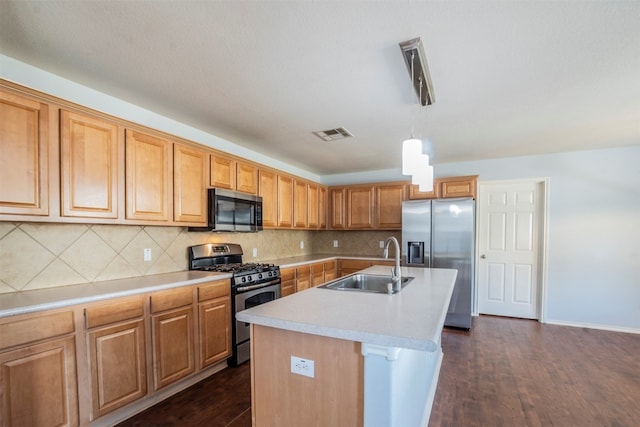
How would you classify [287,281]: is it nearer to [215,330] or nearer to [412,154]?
[215,330]

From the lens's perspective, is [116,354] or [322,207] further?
[322,207]

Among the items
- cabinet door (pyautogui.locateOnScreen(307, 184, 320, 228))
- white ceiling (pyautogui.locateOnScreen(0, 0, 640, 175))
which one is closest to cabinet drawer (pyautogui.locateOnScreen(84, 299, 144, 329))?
white ceiling (pyautogui.locateOnScreen(0, 0, 640, 175))

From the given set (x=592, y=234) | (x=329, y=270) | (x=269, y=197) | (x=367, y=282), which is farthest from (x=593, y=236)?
(x=269, y=197)

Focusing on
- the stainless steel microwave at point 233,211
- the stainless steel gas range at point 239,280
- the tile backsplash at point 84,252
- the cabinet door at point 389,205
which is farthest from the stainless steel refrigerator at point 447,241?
the tile backsplash at point 84,252

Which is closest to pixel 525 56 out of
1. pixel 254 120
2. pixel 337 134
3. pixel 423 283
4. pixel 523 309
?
pixel 423 283

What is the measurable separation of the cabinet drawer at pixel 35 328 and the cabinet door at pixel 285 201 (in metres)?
2.58

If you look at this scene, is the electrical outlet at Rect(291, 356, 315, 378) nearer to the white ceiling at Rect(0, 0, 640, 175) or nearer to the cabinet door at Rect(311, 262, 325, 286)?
the white ceiling at Rect(0, 0, 640, 175)

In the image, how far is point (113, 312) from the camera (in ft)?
6.21

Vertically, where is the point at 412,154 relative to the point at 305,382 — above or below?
above

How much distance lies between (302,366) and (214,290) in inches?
61.2

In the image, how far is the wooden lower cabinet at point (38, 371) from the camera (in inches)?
58.3

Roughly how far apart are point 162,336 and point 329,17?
236 centimetres

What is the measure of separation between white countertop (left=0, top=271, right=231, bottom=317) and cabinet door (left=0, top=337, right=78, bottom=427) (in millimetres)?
212

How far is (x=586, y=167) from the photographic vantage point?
388cm
